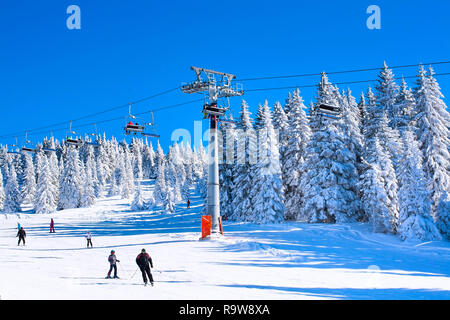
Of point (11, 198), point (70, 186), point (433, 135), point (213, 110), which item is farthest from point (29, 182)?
point (433, 135)

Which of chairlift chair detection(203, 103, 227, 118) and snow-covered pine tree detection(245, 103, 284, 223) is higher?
chairlift chair detection(203, 103, 227, 118)

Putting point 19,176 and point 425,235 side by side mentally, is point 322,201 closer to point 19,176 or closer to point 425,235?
point 425,235

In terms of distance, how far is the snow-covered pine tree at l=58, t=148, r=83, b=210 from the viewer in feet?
269

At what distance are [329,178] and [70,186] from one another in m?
67.8

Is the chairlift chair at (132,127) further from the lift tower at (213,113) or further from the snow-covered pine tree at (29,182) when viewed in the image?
the snow-covered pine tree at (29,182)

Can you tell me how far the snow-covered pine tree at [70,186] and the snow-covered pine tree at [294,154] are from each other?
58539mm

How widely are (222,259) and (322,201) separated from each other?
17.7m

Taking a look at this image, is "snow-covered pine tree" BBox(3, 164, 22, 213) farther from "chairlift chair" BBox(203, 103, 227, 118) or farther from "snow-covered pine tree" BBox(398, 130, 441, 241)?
"snow-covered pine tree" BBox(398, 130, 441, 241)

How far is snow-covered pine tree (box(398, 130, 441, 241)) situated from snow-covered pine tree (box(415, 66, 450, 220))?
2.48m

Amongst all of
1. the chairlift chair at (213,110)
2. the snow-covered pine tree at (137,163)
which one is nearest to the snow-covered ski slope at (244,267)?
the chairlift chair at (213,110)

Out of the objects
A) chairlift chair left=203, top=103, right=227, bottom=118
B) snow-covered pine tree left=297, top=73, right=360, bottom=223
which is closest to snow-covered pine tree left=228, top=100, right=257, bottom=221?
snow-covered pine tree left=297, top=73, right=360, bottom=223

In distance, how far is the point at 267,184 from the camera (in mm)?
37594

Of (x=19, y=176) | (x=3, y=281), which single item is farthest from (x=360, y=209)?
(x=19, y=176)

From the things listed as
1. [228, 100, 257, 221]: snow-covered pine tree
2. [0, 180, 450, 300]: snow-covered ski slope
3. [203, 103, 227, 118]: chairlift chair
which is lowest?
[0, 180, 450, 300]: snow-covered ski slope
